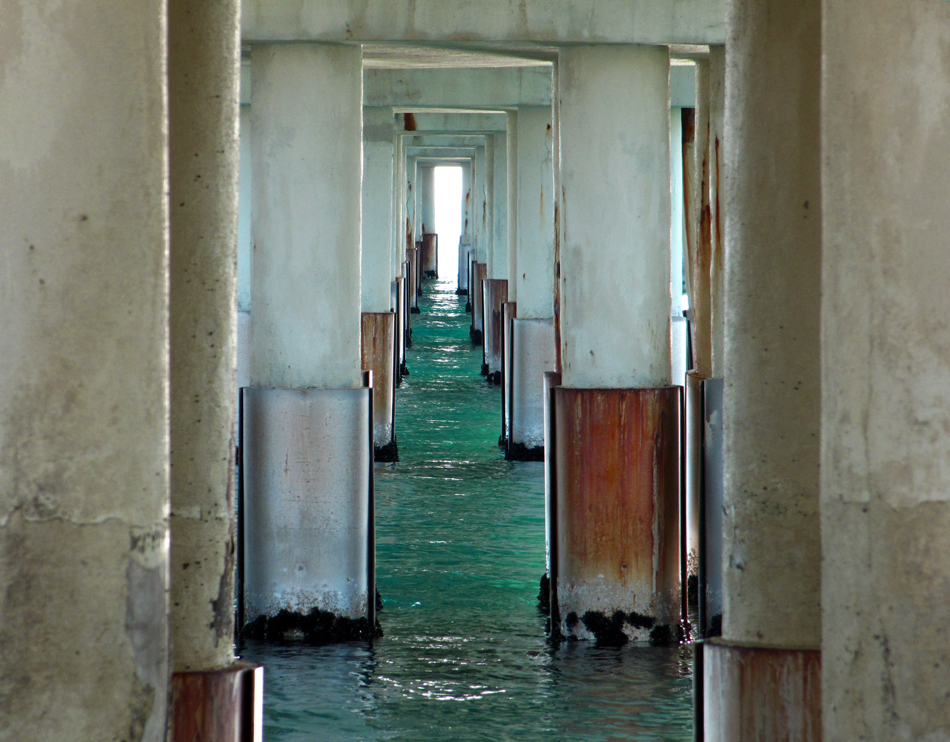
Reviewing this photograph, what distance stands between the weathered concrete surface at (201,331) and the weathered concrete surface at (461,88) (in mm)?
13490

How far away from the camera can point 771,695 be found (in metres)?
4.81

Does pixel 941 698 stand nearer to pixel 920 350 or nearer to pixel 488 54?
pixel 920 350

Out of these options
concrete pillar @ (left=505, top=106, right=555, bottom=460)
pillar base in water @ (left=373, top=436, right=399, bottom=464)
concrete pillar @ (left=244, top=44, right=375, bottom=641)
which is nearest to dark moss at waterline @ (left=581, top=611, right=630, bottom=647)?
concrete pillar @ (left=244, top=44, right=375, bottom=641)

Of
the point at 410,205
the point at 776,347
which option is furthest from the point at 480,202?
the point at 776,347

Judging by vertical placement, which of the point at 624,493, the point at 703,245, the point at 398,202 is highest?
the point at 398,202

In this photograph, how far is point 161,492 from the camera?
3.87 m

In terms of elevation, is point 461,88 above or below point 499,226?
above

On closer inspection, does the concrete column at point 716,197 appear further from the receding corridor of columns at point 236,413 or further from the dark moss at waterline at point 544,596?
the receding corridor of columns at point 236,413

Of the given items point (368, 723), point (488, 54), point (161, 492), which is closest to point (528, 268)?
point (488, 54)

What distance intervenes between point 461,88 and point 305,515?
992 centimetres

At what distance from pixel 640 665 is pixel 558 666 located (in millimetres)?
543

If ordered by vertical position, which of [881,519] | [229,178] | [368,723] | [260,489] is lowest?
[368,723]

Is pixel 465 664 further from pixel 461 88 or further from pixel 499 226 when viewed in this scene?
pixel 499 226

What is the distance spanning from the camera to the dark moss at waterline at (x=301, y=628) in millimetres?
9523
